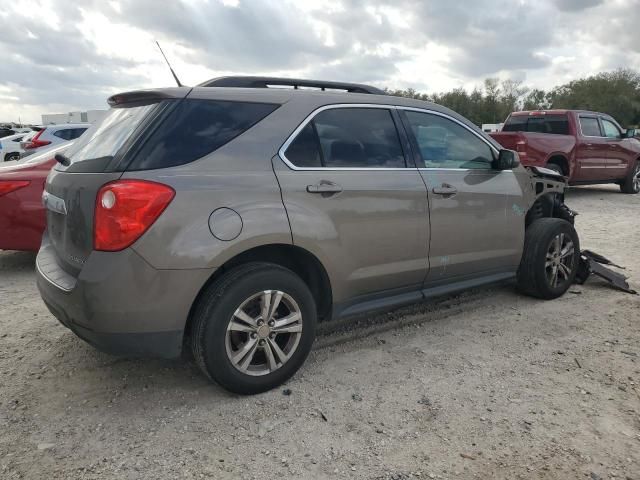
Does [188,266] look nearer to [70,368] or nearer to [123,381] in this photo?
[123,381]

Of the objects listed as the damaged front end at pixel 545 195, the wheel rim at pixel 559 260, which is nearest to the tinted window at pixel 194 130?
the damaged front end at pixel 545 195

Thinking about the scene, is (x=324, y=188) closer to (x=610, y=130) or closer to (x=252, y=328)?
(x=252, y=328)

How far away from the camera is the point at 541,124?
39.2 ft

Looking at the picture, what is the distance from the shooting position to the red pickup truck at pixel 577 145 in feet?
35.1

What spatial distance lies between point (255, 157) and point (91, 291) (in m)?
1.12

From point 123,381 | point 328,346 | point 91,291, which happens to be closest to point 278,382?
point 328,346

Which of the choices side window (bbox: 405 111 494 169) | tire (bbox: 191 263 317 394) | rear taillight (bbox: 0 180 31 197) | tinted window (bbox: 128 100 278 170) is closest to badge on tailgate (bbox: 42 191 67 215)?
tinted window (bbox: 128 100 278 170)

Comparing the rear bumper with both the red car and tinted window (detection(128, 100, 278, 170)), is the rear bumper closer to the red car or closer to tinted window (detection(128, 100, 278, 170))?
tinted window (detection(128, 100, 278, 170))

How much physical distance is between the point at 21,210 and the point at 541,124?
35.1ft

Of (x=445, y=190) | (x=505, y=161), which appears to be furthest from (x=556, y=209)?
(x=445, y=190)

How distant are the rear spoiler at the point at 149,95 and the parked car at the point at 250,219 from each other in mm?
13

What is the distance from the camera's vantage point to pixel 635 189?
13328 mm

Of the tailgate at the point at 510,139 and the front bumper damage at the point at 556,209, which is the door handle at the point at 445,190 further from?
the tailgate at the point at 510,139

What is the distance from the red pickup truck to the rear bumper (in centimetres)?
915
